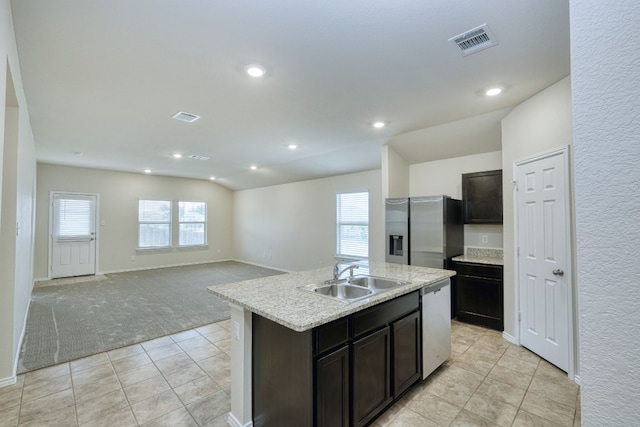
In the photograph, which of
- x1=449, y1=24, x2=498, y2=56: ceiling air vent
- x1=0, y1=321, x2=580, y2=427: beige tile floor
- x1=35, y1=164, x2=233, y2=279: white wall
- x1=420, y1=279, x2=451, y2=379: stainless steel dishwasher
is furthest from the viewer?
x1=35, y1=164, x2=233, y2=279: white wall

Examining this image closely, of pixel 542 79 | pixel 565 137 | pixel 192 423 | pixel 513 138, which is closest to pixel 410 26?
pixel 542 79

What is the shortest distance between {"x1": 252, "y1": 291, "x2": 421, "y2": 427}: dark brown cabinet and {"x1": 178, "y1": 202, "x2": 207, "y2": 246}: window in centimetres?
769

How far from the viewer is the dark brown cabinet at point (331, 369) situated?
1.62 metres

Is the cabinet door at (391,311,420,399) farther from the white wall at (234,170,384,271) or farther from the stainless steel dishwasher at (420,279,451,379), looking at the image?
the white wall at (234,170,384,271)

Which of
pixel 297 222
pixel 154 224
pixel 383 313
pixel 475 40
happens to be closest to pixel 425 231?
pixel 383 313

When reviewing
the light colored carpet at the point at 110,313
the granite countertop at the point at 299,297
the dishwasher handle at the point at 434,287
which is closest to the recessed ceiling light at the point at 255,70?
the granite countertop at the point at 299,297

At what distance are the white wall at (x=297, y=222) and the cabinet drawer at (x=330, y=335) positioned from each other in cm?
417

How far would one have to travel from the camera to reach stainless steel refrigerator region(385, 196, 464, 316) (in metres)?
4.08

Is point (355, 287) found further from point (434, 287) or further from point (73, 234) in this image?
point (73, 234)

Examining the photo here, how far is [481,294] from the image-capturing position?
387 centimetres

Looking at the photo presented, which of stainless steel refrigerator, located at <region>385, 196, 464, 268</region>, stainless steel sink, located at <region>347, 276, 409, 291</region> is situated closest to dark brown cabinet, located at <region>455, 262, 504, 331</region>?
stainless steel refrigerator, located at <region>385, 196, 464, 268</region>

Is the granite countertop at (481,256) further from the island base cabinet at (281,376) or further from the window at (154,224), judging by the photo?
the window at (154,224)

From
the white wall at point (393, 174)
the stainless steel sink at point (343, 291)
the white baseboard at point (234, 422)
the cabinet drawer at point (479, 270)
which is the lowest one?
the white baseboard at point (234, 422)

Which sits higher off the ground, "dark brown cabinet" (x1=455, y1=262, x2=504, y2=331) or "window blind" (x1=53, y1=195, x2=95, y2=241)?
"window blind" (x1=53, y1=195, x2=95, y2=241)
